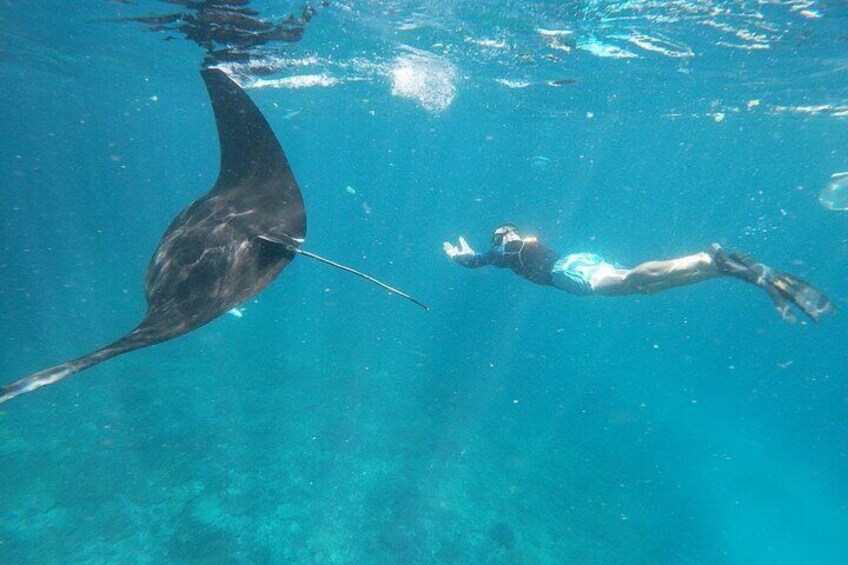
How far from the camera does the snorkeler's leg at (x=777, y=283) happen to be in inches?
237

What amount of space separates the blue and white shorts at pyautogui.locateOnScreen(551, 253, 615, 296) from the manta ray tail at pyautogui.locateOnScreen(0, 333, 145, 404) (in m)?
6.87

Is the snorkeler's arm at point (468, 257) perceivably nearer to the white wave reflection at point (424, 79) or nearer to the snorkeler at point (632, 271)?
the snorkeler at point (632, 271)

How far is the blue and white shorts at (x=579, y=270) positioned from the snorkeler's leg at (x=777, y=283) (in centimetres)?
184

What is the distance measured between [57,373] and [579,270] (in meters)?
7.41

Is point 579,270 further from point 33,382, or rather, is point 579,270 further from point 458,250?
point 33,382

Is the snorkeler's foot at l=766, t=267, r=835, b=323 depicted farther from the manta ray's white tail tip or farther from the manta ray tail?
the manta ray's white tail tip

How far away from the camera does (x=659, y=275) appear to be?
6781 millimetres

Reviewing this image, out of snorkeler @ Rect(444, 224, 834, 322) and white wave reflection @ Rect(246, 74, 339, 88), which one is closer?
snorkeler @ Rect(444, 224, 834, 322)

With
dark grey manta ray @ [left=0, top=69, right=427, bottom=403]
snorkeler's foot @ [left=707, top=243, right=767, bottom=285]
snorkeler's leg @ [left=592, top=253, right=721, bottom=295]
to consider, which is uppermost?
dark grey manta ray @ [left=0, top=69, right=427, bottom=403]

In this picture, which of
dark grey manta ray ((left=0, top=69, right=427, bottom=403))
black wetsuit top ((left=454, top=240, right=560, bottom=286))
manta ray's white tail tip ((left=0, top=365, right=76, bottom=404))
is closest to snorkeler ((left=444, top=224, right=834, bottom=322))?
black wetsuit top ((left=454, top=240, right=560, bottom=286))

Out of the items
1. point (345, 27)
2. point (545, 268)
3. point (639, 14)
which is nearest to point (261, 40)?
point (345, 27)

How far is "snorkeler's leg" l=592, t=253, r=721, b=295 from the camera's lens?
648 centimetres

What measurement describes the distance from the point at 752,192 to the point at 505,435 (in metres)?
57.4

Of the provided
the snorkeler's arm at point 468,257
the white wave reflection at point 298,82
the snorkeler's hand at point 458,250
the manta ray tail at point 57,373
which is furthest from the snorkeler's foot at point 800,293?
the white wave reflection at point 298,82
